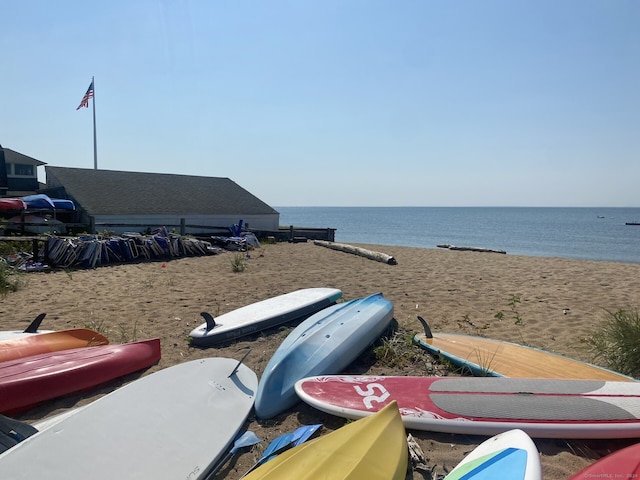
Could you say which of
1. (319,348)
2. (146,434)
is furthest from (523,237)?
(146,434)

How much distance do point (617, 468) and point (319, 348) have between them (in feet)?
7.87

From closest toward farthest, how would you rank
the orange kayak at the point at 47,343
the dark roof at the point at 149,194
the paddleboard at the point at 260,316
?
the orange kayak at the point at 47,343 < the paddleboard at the point at 260,316 < the dark roof at the point at 149,194

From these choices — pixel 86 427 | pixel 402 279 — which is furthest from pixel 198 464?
pixel 402 279

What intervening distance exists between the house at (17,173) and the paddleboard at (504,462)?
2745 cm

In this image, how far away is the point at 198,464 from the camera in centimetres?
255

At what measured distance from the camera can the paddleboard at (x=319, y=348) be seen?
3410mm

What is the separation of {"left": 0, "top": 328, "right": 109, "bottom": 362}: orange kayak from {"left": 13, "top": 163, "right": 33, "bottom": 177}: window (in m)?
25.1

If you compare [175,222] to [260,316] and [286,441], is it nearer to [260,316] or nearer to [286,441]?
[260,316]

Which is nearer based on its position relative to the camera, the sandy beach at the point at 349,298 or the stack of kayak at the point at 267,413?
the stack of kayak at the point at 267,413

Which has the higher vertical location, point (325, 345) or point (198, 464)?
point (325, 345)

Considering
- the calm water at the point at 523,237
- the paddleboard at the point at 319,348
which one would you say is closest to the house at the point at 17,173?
the calm water at the point at 523,237

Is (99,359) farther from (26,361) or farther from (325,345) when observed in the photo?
(325,345)

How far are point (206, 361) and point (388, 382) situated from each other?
64.6 inches

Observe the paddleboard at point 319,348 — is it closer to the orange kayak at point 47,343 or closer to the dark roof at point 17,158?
the orange kayak at point 47,343
